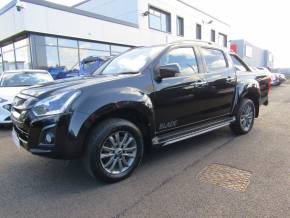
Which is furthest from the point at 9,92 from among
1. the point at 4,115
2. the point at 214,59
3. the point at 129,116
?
the point at 214,59

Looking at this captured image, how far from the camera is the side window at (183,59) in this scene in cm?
389

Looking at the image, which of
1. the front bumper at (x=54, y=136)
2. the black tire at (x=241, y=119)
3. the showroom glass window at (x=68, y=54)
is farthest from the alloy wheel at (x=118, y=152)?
the showroom glass window at (x=68, y=54)

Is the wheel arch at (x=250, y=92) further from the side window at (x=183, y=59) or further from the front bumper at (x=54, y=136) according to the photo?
the front bumper at (x=54, y=136)

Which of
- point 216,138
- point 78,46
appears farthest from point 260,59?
point 216,138

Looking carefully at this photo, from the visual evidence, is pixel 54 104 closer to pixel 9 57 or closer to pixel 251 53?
pixel 9 57

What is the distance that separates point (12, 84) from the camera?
695 cm

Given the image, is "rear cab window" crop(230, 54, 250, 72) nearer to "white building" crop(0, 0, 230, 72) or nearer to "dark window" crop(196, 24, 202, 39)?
"white building" crop(0, 0, 230, 72)

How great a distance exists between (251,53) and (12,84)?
43.7 m

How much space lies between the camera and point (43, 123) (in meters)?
2.86

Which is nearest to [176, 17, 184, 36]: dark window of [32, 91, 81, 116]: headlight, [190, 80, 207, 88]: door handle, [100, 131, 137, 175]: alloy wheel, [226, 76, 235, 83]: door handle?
[226, 76, 235, 83]: door handle

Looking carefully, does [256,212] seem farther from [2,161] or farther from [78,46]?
[78,46]

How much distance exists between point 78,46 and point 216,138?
13012 mm

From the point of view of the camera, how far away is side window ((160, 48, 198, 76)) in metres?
3.89

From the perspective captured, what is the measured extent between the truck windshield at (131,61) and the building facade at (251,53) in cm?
2691
